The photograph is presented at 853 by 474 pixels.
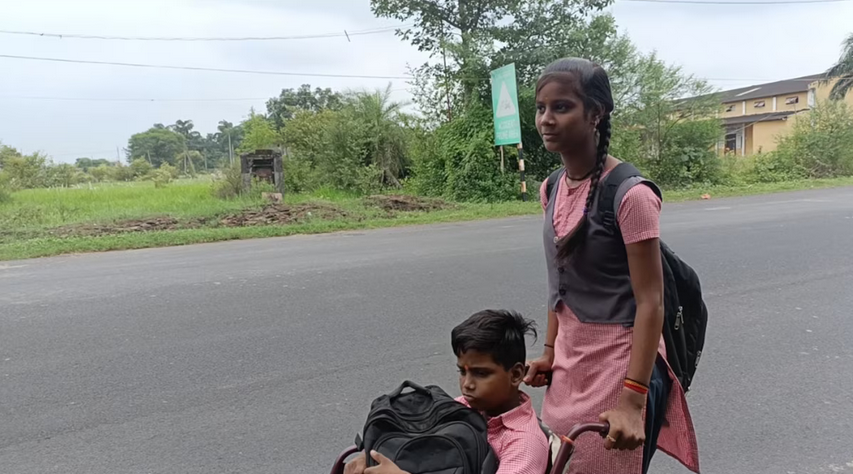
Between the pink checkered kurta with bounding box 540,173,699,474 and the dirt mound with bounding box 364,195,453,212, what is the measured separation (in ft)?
43.1

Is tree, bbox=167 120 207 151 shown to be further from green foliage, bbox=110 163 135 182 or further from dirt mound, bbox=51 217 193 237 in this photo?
dirt mound, bbox=51 217 193 237

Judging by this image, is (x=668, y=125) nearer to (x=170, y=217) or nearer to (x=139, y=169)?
(x=170, y=217)

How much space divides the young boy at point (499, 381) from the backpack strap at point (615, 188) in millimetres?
388

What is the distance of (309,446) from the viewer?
3035mm

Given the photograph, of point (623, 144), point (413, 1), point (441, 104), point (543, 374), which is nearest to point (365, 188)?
point (441, 104)

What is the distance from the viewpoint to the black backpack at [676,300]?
147cm

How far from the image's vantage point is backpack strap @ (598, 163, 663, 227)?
1441 mm

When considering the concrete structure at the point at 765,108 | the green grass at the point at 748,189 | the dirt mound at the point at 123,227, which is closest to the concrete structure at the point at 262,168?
the dirt mound at the point at 123,227

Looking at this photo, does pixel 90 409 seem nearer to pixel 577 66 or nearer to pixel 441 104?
pixel 577 66

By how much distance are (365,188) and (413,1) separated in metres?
6.04

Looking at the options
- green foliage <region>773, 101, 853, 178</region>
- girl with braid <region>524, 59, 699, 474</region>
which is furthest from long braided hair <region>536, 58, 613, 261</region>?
green foliage <region>773, 101, 853, 178</region>

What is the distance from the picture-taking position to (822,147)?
23.2 metres

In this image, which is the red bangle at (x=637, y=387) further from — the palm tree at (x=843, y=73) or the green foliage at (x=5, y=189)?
the palm tree at (x=843, y=73)

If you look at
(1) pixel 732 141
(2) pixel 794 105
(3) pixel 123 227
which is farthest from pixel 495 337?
(2) pixel 794 105
